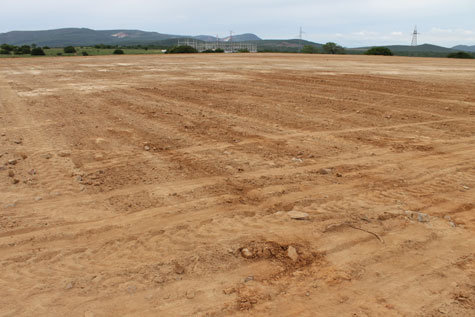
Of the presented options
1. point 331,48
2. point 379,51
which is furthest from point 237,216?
point 331,48

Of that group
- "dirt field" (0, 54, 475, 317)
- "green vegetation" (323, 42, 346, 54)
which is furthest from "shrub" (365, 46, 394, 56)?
"dirt field" (0, 54, 475, 317)

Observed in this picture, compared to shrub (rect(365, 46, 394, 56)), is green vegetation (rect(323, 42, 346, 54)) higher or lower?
higher

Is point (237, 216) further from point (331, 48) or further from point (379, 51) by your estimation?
point (331, 48)

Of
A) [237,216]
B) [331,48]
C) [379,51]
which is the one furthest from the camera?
[331,48]

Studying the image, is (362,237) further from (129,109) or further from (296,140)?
(129,109)

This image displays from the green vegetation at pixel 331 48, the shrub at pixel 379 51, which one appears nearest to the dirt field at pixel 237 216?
the shrub at pixel 379 51

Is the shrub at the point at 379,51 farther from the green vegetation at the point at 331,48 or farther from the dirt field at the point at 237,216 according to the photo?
the dirt field at the point at 237,216

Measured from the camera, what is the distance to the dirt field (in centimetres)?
274

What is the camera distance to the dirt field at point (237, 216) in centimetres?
274

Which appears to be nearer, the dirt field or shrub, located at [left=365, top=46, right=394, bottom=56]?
the dirt field

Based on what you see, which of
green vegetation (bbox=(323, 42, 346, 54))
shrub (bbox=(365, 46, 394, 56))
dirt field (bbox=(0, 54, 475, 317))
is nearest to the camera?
dirt field (bbox=(0, 54, 475, 317))

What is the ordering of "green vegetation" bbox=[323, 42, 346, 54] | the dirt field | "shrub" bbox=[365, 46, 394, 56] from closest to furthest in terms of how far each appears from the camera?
the dirt field, "shrub" bbox=[365, 46, 394, 56], "green vegetation" bbox=[323, 42, 346, 54]

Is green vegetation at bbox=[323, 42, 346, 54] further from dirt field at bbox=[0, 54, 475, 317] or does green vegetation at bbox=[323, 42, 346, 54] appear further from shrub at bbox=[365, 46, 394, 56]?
dirt field at bbox=[0, 54, 475, 317]

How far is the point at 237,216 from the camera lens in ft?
12.7
